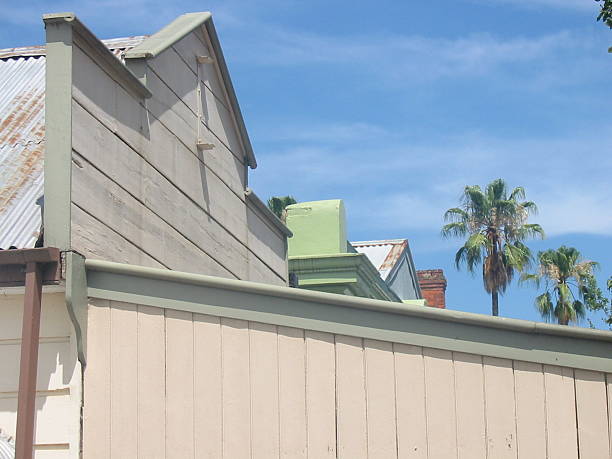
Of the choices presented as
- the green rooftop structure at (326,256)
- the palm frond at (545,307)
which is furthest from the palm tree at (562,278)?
the green rooftop structure at (326,256)

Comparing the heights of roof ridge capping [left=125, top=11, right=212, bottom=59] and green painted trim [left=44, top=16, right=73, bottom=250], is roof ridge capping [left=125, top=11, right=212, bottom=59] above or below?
above

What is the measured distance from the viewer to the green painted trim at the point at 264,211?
11305 millimetres

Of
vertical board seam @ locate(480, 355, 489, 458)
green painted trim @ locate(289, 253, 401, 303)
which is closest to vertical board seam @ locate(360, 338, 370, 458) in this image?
vertical board seam @ locate(480, 355, 489, 458)

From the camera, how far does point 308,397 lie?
263 inches

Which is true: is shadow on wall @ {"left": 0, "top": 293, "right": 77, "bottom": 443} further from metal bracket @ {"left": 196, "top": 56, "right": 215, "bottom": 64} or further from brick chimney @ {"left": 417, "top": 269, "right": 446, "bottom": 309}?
brick chimney @ {"left": 417, "top": 269, "right": 446, "bottom": 309}

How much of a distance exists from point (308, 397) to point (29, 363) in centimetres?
183

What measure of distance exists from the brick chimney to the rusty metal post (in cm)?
3452

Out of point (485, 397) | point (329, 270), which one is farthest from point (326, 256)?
point (485, 397)

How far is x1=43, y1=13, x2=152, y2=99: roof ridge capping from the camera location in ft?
24.5

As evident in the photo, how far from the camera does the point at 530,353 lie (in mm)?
6375

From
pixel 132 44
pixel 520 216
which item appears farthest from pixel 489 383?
Result: pixel 520 216

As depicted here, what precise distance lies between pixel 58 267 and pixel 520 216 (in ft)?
133

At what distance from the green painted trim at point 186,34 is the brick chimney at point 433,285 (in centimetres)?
2989

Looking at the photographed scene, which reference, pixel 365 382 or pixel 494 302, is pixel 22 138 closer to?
pixel 365 382
